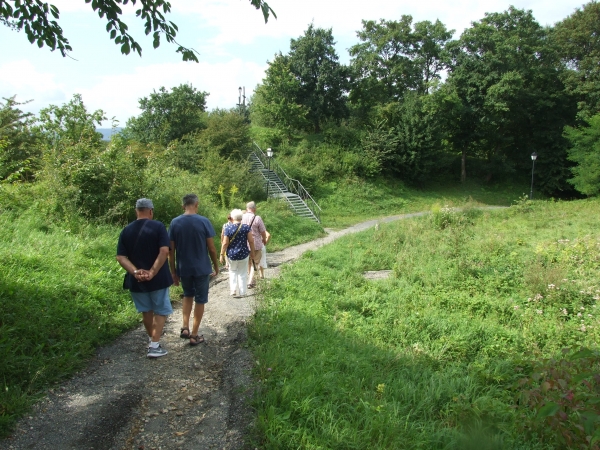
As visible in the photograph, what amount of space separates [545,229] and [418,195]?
46.2 feet

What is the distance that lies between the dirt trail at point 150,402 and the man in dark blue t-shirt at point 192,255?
1.69 feet

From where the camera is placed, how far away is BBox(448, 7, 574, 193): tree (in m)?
29.3

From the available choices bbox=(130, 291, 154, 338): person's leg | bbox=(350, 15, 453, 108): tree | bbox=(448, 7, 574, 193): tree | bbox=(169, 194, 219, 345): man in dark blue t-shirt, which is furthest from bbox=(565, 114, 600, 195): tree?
bbox=(130, 291, 154, 338): person's leg

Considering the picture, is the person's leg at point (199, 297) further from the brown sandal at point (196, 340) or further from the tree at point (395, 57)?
the tree at point (395, 57)

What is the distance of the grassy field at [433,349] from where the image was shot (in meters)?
3.20

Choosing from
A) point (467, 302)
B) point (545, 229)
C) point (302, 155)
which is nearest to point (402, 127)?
point (302, 155)

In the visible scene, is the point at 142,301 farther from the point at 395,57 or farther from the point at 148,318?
the point at 395,57

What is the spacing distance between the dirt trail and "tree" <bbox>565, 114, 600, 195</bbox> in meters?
29.9

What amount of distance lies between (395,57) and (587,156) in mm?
15326

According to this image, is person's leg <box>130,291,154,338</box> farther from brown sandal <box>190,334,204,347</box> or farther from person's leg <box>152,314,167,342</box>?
brown sandal <box>190,334,204,347</box>

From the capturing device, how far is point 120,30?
4223mm

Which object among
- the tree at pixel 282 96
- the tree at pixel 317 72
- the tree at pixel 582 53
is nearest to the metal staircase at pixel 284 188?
the tree at pixel 282 96

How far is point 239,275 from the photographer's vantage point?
22.4 ft

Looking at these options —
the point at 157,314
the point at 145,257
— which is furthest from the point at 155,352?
the point at 145,257
